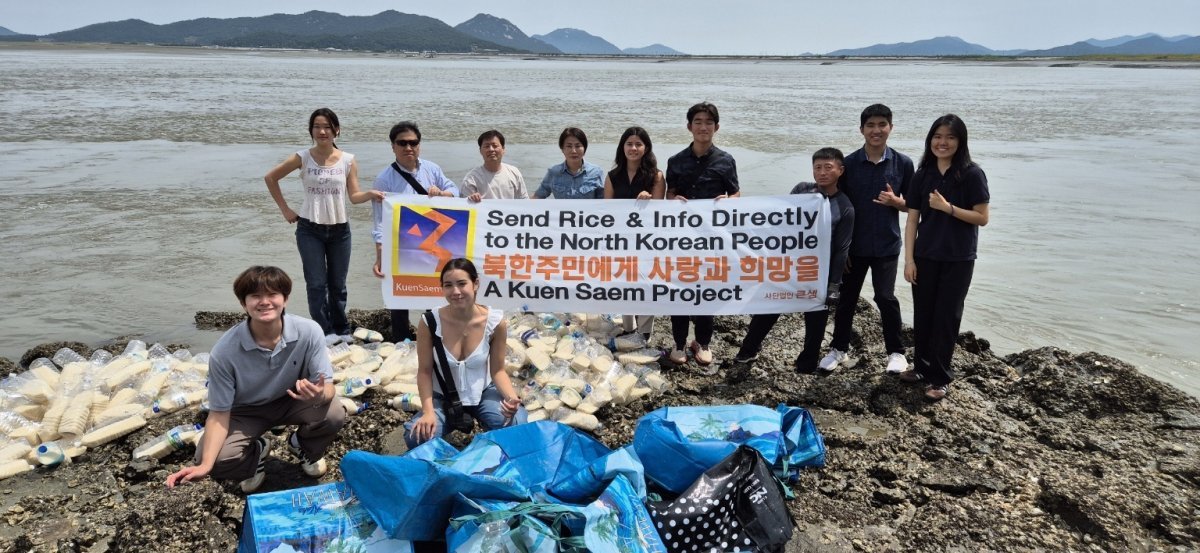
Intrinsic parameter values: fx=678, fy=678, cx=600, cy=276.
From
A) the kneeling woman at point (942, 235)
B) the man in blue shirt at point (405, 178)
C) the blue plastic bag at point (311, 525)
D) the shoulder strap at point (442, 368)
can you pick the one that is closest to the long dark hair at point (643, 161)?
the man in blue shirt at point (405, 178)

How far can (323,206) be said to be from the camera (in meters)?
5.17

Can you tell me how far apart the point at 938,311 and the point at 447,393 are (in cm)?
323

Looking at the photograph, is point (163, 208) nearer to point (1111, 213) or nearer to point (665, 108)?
point (1111, 213)

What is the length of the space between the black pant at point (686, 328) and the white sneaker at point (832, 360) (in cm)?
90

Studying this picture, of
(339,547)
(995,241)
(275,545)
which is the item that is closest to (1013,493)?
(339,547)

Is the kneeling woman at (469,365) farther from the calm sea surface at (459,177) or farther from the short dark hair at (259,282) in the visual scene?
the calm sea surface at (459,177)

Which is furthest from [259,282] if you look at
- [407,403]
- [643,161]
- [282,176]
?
[643,161]

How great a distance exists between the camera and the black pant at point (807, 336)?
5.14 metres

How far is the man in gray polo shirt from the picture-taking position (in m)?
3.33

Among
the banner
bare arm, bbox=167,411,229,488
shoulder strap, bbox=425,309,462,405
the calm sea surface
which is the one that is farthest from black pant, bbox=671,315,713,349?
bare arm, bbox=167,411,229,488

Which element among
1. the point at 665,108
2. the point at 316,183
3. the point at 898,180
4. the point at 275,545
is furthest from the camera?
the point at 665,108

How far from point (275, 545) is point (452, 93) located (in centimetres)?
3138

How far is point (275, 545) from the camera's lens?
8.87ft

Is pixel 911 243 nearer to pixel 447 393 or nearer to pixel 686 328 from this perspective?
pixel 686 328
